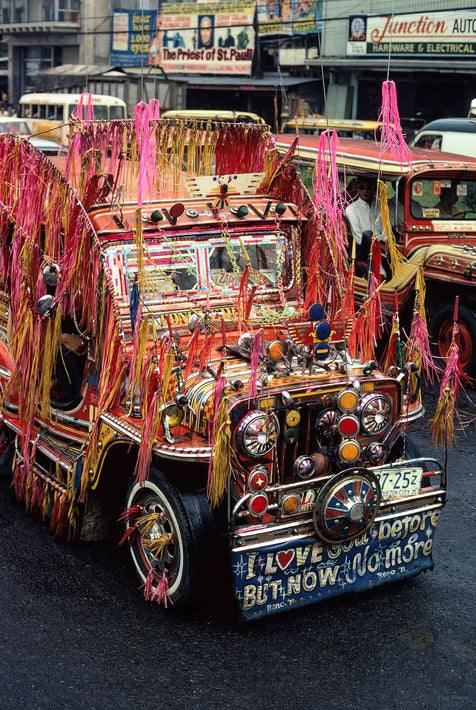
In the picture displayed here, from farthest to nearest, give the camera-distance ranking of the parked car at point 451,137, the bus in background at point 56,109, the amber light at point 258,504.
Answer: the bus in background at point 56,109, the parked car at point 451,137, the amber light at point 258,504

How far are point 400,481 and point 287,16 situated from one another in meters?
28.2

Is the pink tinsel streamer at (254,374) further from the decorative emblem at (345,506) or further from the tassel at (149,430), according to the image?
the decorative emblem at (345,506)

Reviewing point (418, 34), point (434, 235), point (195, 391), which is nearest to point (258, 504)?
point (195, 391)

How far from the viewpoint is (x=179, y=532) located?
14.1 feet

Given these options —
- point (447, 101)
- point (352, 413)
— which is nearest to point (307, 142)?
point (352, 413)

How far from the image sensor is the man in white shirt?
885 cm

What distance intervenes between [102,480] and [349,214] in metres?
4.88

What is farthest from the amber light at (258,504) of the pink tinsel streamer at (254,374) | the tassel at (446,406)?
the tassel at (446,406)

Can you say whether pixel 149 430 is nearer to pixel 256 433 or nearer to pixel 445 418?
pixel 256 433

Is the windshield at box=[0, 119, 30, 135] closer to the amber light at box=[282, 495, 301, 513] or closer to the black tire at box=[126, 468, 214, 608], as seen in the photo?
the black tire at box=[126, 468, 214, 608]

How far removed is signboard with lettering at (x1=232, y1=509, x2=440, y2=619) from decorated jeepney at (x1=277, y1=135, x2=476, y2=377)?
4108mm

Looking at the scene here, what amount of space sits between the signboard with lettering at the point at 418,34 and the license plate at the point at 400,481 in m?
20.6

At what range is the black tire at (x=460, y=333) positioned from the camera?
27.9 feet

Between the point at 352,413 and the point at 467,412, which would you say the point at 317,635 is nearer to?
the point at 352,413
